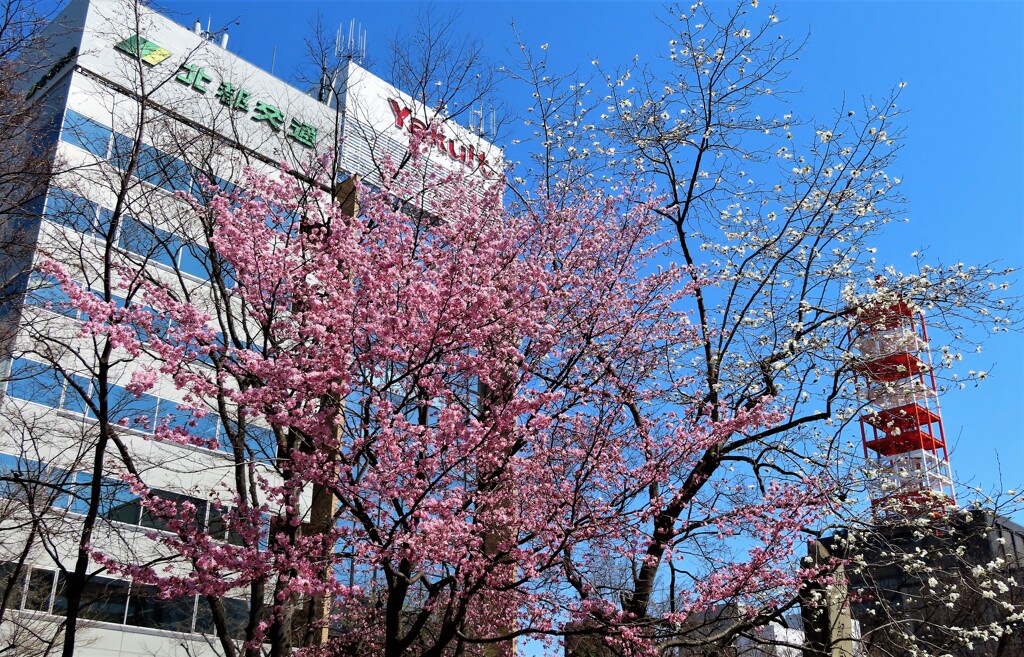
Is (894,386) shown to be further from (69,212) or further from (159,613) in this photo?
(159,613)

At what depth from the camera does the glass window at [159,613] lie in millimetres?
17984

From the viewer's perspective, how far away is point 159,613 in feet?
60.1

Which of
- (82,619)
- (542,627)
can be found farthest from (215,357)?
(82,619)

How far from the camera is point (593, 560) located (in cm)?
855

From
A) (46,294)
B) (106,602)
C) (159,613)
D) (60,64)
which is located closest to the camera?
(106,602)

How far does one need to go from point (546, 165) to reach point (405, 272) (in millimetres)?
3451

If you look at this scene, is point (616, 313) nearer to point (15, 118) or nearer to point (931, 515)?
point (931, 515)

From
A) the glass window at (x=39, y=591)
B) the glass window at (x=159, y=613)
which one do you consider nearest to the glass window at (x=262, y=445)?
the glass window at (x=159, y=613)

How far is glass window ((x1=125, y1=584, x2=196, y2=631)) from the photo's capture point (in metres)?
18.0

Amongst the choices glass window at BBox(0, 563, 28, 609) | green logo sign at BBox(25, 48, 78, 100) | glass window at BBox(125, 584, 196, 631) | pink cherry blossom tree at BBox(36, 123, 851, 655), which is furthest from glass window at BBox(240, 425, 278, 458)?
green logo sign at BBox(25, 48, 78, 100)

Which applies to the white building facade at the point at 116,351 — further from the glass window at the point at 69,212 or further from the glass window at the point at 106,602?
the glass window at the point at 69,212

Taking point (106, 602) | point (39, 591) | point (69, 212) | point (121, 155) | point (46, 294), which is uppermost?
point (46, 294)

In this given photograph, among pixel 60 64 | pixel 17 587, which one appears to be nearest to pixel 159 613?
pixel 17 587

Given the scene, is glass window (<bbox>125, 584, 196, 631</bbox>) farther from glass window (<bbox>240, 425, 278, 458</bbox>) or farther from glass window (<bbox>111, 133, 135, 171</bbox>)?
glass window (<bbox>111, 133, 135, 171</bbox>)
